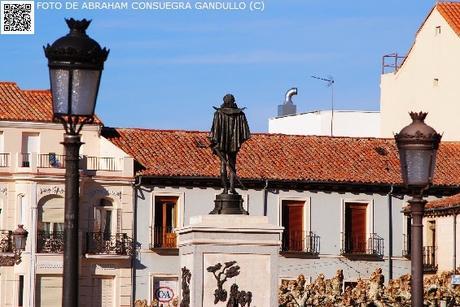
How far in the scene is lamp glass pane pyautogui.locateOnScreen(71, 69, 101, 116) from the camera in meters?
16.7

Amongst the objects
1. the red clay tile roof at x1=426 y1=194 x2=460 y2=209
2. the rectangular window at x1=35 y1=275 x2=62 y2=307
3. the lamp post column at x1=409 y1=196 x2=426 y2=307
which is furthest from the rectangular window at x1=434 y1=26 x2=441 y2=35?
the lamp post column at x1=409 y1=196 x2=426 y2=307

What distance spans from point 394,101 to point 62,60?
182 ft

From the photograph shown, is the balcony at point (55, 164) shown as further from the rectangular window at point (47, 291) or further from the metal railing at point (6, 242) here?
the rectangular window at point (47, 291)

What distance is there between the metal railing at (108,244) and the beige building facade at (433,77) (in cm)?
1360

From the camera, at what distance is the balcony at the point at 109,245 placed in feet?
202

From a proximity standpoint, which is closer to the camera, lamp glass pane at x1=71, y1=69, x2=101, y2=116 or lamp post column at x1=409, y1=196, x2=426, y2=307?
lamp glass pane at x1=71, y1=69, x2=101, y2=116

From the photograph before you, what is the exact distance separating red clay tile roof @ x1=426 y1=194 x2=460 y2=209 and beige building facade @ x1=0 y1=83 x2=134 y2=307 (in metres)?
10.5

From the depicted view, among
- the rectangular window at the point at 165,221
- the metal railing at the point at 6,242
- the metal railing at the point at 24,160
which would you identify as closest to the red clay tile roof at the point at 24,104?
the metal railing at the point at 24,160

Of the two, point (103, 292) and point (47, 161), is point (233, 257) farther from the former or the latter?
point (103, 292)

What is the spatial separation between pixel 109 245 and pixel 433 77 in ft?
49.3

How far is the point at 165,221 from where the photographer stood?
207 feet

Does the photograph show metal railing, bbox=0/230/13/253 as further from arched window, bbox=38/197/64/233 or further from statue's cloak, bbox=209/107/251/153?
statue's cloak, bbox=209/107/251/153

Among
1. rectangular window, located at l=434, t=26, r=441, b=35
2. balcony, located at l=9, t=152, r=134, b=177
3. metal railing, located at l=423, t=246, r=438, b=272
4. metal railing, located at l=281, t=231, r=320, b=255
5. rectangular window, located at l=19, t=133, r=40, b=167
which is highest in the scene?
rectangular window, located at l=434, t=26, r=441, b=35

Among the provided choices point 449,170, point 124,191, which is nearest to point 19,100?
point 124,191
